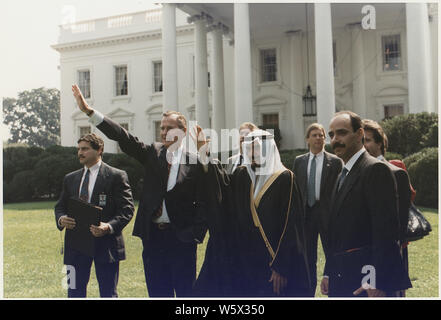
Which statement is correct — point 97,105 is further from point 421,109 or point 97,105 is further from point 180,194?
point 180,194

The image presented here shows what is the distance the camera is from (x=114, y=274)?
4125 millimetres

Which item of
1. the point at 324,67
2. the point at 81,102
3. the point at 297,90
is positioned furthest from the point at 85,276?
the point at 297,90

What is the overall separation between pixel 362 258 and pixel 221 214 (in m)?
1.26

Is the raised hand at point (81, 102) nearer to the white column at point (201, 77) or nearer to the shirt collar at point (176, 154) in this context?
the shirt collar at point (176, 154)

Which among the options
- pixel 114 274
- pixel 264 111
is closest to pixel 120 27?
pixel 264 111

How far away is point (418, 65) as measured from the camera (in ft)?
44.3

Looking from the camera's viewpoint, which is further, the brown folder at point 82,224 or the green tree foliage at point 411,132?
the green tree foliage at point 411,132

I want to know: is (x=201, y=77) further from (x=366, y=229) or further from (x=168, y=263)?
(x=366, y=229)

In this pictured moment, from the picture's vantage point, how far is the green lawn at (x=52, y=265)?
16.7ft

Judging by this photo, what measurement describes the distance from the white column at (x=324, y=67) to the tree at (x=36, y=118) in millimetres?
8188

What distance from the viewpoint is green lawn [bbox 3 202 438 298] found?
508 cm

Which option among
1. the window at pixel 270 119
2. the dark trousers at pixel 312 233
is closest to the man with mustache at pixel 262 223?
the dark trousers at pixel 312 233

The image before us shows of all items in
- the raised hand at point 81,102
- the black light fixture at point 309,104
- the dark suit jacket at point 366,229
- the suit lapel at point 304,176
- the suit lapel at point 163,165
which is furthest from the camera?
the black light fixture at point 309,104
